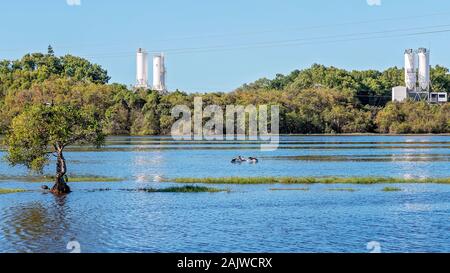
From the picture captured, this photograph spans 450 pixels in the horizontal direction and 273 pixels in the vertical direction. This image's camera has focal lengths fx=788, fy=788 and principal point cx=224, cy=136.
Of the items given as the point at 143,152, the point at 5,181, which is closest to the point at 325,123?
the point at 143,152

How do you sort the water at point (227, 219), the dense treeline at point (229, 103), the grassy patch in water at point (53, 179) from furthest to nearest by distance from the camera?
the dense treeline at point (229, 103), the grassy patch in water at point (53, 179), the water at point (227, 219)

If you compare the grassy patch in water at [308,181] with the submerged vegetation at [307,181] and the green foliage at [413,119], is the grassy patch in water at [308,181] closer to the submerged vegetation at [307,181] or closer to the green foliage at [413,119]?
the submerged vegetation at [307,181]

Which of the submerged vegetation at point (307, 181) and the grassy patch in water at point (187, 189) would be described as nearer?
the grassy patch in water at point (187, 189)

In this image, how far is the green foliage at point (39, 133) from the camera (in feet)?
145

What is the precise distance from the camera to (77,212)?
37.9 m

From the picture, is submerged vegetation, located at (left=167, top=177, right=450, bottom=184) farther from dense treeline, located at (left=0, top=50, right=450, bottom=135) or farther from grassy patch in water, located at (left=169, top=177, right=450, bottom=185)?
dense treeline, located at (left=0, top=50, right=450, bottom=135)

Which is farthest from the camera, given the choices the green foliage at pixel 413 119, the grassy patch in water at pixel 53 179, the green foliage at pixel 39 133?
the green foliage at pixel 413 119

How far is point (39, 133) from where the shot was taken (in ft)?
145

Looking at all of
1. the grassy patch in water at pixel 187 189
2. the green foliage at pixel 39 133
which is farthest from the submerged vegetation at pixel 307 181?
the green foliage at pixel 39 133

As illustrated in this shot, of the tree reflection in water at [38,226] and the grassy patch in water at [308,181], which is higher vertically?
the grassy patch in water at [308,181]

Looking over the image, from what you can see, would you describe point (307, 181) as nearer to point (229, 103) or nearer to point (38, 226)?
point (38, 226)

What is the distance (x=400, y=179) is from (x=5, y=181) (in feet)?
88.1

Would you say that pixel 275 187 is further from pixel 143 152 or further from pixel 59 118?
pixel 143 152

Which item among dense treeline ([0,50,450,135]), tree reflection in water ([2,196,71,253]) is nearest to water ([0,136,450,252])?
tree reflection in water ([2,196,71,253])
